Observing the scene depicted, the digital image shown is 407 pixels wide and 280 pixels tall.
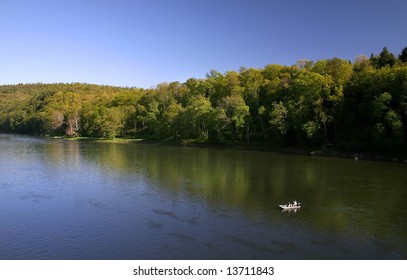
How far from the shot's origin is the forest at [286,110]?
200 feet

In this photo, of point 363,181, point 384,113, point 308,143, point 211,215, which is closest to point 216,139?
point 308,143

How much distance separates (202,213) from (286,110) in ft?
165

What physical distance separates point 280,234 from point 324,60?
64996 millimetres

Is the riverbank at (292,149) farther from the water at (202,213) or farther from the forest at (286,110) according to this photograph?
the water at (202,213)

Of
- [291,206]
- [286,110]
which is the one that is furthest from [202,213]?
[286,110]

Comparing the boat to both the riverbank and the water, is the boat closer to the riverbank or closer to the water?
the water

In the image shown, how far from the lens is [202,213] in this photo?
2906 centimetres

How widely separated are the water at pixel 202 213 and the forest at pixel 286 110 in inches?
476

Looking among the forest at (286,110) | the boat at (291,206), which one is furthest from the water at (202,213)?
the forest at (286,110)

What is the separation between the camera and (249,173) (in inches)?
1875

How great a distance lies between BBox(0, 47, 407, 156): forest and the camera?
60.8 meters

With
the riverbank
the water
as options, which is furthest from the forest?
the water

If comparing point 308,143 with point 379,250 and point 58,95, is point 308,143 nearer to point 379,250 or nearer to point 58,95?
point 379,250

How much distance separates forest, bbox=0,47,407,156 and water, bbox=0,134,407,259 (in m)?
12.1
